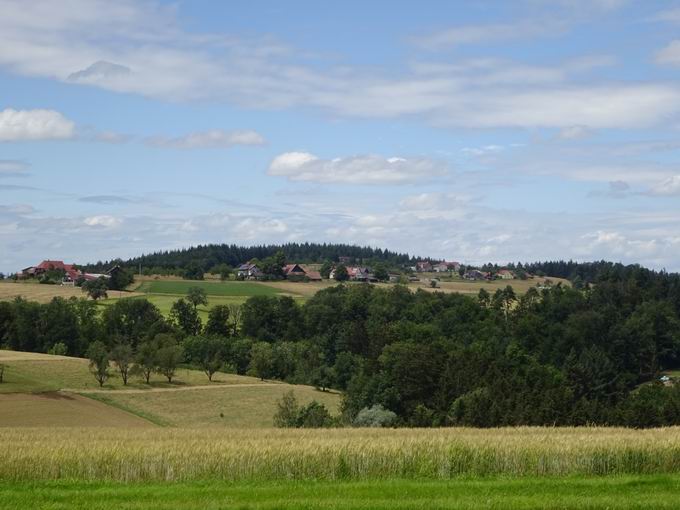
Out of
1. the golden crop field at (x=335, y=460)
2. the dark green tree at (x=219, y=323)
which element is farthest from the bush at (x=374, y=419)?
the dark green tree at (x=219, y=323)

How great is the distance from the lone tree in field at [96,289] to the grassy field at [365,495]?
144591 mm

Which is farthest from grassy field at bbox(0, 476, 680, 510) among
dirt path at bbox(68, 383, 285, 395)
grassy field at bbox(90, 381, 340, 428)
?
dirt path at bbox(68, 383, 285, 395)

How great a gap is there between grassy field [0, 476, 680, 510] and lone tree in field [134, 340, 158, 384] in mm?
74156

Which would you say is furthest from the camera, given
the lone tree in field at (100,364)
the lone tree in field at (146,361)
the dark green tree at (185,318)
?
the dark green tree at (185,318)

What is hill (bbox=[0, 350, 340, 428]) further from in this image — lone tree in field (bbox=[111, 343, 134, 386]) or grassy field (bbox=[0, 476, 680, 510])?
grassy field (bbox=[0, 476, 680, 510])

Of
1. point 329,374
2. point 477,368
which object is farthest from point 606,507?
point 329,374

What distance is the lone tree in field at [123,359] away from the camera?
91625 mm

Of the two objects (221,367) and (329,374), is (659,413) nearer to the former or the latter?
(329,374)

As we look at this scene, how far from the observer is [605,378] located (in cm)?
12050

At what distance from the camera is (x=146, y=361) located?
312ft

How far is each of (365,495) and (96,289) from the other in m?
150

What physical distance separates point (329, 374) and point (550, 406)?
5276cm

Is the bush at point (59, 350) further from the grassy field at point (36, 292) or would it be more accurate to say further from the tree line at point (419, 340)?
the grassy field at point (36, 292)

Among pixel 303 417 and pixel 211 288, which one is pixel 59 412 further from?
pixel 211 288
